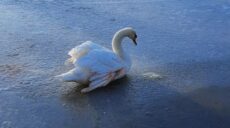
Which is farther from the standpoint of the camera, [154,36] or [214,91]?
[154,36]

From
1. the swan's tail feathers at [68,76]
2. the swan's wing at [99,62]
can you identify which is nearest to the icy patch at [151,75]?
the swan's wing at [99,62]

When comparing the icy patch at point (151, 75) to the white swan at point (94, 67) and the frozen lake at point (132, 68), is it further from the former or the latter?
the white swan at point (94, 67)

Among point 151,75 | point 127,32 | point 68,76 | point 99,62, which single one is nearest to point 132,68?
point 151,75

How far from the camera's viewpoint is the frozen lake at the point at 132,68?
469 cm

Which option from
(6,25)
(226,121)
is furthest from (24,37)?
(226,121)

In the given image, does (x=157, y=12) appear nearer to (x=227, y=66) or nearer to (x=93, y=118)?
(x=227, y=66)

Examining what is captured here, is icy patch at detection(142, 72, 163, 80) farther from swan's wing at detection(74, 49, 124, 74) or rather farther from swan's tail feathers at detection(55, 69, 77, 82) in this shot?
swan's tail feathers at detection(55, 69, 77, 82)

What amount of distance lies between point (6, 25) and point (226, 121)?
11.9 ft

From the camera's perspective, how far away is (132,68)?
18.9ft

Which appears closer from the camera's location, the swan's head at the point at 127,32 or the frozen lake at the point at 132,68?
the frozen lake at the point at 132,68

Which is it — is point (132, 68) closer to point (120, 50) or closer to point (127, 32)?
point (120, 50)

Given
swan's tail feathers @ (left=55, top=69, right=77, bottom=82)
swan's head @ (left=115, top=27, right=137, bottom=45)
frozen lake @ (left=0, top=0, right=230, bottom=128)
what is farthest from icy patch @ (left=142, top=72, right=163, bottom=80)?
swan's tail feathers @ (left=55, top=69, right=77, bottom=82)

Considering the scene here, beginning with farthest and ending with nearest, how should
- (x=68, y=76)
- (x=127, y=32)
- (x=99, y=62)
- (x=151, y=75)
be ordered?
(x=127, y=32) < (x=151, y=75) < (x=99, y=62) < (x=68, y=76)

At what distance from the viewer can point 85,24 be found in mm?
7211
